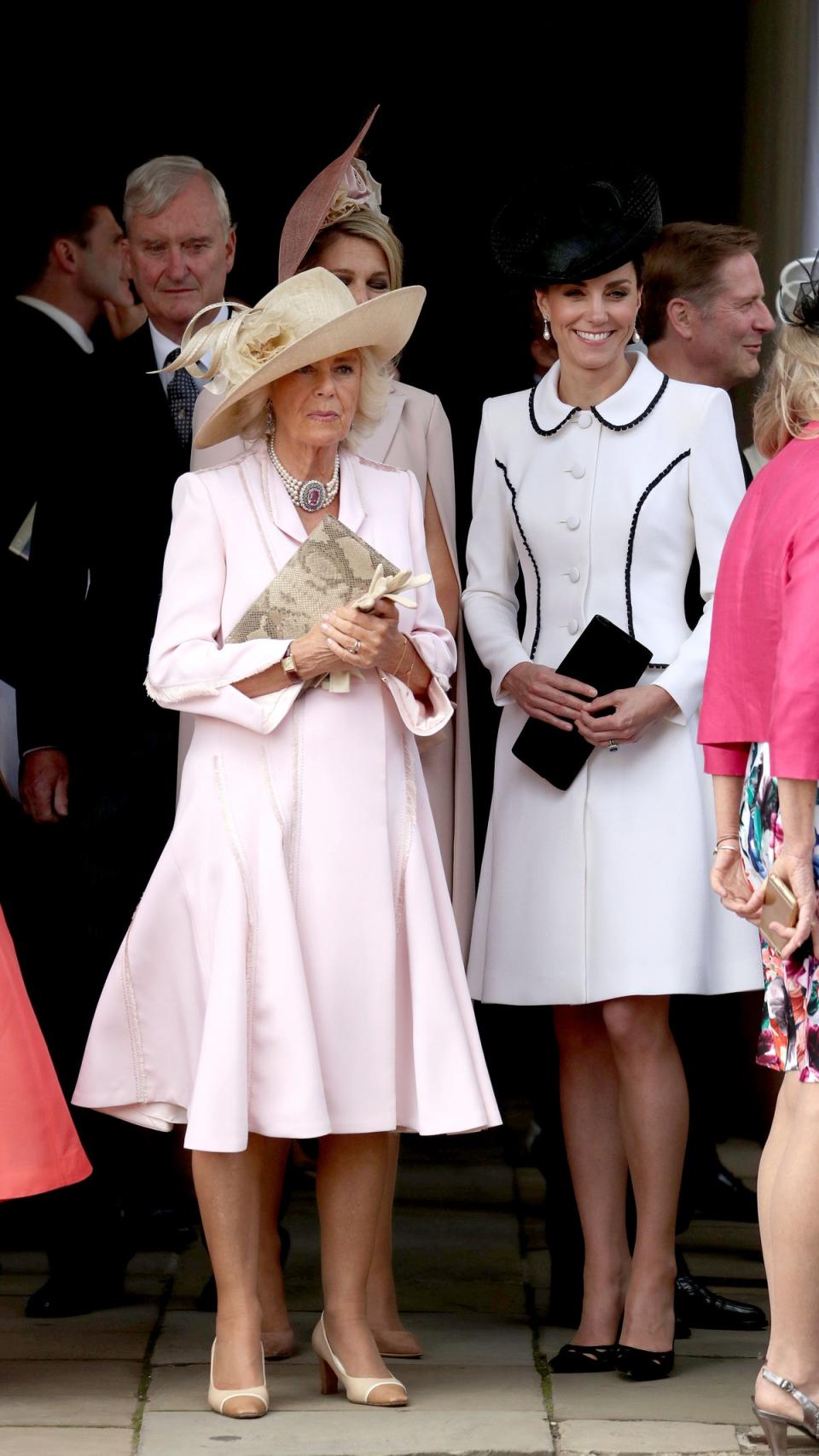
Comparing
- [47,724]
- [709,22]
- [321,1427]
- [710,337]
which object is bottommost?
[321,1427]

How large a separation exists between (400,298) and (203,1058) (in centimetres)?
130

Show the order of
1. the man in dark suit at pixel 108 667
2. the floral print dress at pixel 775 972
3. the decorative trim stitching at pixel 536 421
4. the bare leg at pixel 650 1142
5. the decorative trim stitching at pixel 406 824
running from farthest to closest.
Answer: the man in dark suit at pixel 108 667
the decorative trim stitching at pixel 536 421
the bare leg at pixel 650 1142
the decorative trim stitching at pixel 406 824
the floral print dress at pixel 775 972

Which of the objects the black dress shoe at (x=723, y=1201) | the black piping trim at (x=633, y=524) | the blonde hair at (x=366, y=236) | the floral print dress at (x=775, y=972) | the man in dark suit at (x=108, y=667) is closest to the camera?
the floral print dress at (x=775, y=972)

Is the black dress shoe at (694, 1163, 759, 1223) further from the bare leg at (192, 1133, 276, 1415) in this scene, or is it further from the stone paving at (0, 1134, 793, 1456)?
the bare leg at (192, 1133, 276, 1415)

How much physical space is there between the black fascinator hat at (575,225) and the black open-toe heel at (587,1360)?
6.22 ft

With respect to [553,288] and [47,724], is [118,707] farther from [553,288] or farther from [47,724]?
[553,288]

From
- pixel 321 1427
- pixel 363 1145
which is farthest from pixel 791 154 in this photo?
pixel 321 1427

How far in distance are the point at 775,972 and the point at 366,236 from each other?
5.36 feet

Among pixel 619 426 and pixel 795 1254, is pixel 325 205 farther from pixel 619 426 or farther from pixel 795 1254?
pixel 795 1254

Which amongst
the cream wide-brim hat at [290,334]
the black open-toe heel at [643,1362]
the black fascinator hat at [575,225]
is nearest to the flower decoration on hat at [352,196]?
the black fascinator hat at [575,225]

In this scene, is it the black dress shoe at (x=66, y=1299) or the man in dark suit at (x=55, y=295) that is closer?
the black dress shoe at (x=66, y=1299)

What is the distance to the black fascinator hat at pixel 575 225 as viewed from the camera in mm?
3789

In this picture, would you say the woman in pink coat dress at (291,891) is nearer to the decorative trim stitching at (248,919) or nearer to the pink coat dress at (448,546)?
the decorative trim stitching at (248,919)

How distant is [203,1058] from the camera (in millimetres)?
3340
